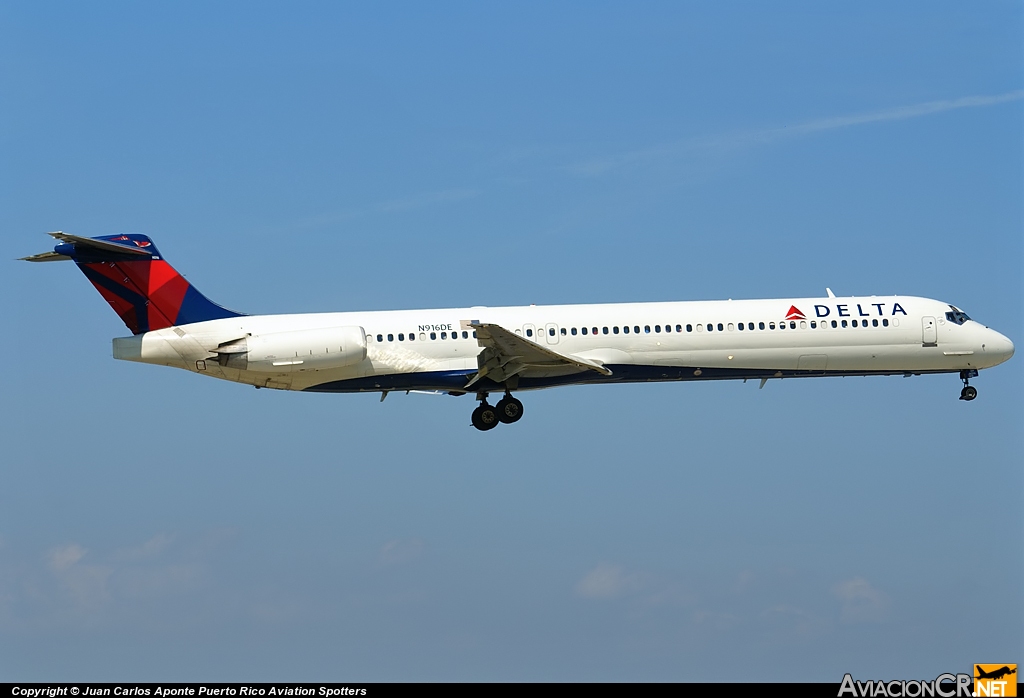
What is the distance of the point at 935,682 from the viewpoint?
2402 cm

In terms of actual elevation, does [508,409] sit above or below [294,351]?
below

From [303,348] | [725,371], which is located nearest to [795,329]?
[725,371]

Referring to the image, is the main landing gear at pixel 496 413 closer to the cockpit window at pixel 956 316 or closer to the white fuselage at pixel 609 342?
the white fuselage at pixel 609 342

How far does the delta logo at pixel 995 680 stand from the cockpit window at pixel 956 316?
16.0m

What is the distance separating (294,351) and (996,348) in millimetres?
20836

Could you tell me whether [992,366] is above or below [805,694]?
above

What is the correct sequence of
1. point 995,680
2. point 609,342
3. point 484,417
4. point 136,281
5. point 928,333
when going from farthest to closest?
point 928,333
point 484,417
point 609,342
point 136,281
point 995,680

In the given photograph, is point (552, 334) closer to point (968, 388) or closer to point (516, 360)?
point (516, 360)

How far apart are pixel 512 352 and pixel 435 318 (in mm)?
2659

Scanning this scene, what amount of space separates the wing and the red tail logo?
5.62 m

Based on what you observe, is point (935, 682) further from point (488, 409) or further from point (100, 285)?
point (100, 285)

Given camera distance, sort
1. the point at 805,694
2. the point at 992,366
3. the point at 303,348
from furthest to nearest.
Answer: the point at 992,366, the point at 303,348, the point at 805,694

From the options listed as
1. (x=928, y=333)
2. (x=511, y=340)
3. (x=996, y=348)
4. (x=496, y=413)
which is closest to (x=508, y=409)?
(x=496, y=413)

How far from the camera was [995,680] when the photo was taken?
25.9m
